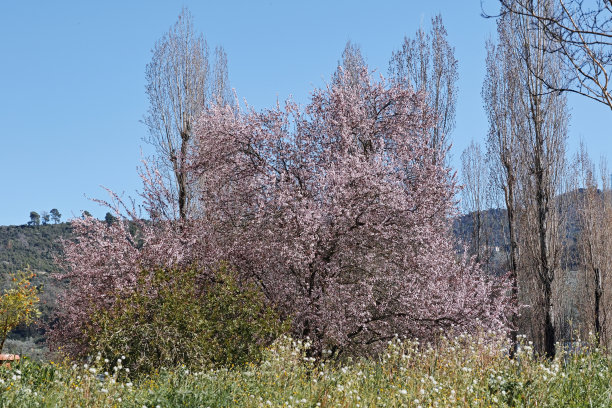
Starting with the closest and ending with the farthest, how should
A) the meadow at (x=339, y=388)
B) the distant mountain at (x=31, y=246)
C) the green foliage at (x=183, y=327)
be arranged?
the meadow at (x=339, y=388), the green foliage at (x=183, y=327), the distant mountain at (x=31, y=246)

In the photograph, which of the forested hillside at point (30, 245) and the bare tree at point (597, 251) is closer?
the bare tree at point (597, 251)

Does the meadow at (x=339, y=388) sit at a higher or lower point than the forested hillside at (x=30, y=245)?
lower

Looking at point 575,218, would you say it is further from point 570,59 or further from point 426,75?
point 570,59

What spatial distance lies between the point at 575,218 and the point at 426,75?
8771 millimetres

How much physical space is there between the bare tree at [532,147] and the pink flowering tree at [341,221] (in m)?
3.68

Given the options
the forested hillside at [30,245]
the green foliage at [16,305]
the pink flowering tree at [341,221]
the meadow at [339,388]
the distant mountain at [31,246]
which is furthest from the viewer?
the forested hillside at [30,245]

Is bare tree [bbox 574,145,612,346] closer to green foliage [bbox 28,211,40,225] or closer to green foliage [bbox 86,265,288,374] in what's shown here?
green foliage [bbox 86,265,288,374]

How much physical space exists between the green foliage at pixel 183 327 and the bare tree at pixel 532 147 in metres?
8.06

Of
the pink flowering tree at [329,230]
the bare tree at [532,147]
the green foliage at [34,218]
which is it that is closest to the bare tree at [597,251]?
the bare tree at [532,147]

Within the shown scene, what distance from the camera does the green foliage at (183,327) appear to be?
825 cm

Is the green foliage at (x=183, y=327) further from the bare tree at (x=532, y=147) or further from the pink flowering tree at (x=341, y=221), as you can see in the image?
the bare tree at (x=532, y=147)

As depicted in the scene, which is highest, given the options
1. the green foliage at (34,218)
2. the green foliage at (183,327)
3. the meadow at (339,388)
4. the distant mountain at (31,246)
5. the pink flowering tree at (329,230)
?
the green foliage at (34,218)

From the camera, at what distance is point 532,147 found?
1486cm

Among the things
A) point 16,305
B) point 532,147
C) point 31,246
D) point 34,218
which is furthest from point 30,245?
point 532,147
